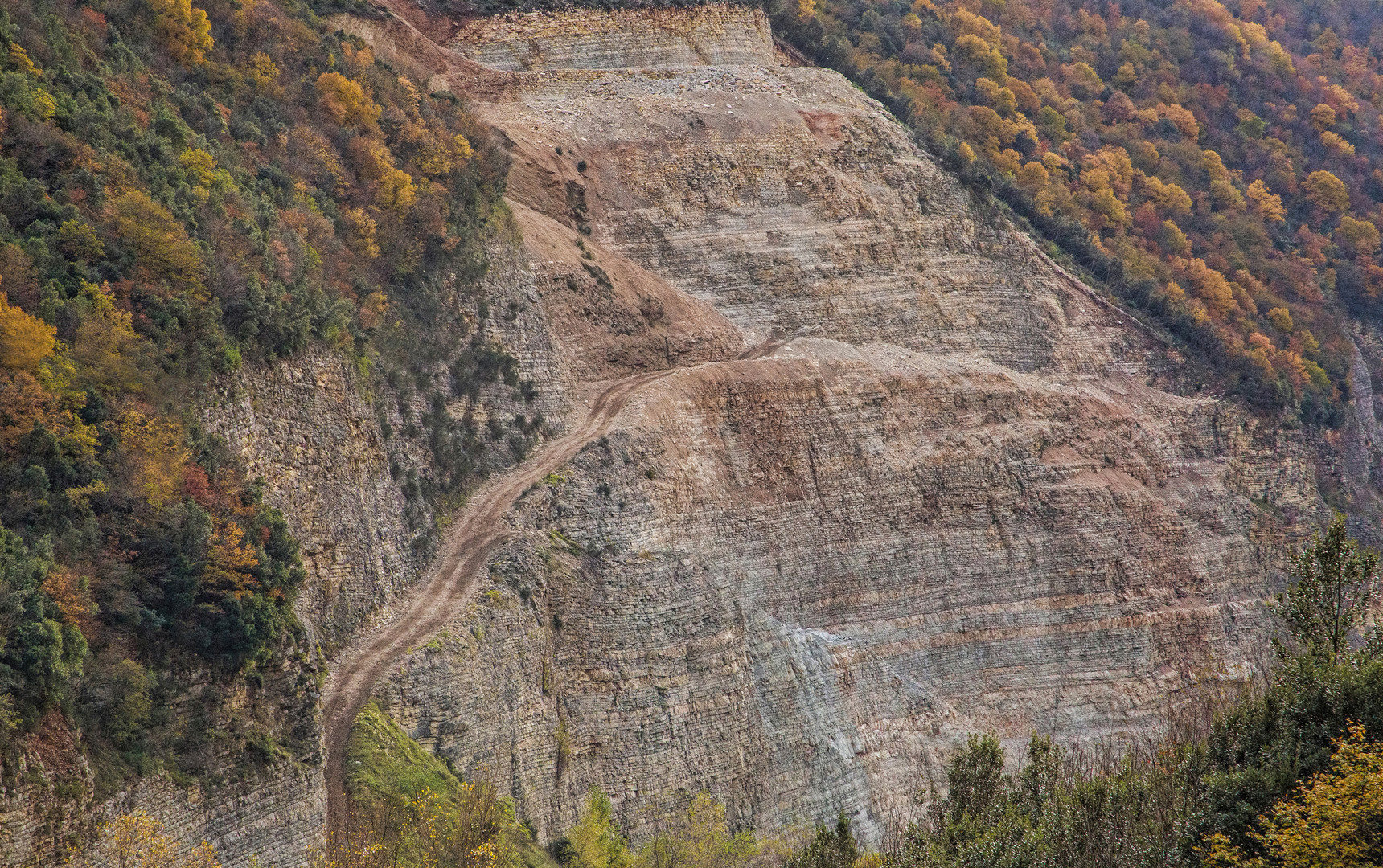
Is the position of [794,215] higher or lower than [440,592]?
higher

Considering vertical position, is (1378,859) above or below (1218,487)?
above

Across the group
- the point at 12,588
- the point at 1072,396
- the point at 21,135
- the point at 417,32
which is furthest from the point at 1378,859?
the point at 417,32

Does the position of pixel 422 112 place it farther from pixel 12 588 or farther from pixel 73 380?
pixel 12 588

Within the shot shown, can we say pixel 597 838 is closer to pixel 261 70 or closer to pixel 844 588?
pixel 844 588

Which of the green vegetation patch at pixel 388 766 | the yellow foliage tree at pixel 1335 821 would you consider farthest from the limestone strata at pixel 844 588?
the yellow foliage tree at pixel 1335 821

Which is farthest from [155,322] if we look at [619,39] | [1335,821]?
[619,39]

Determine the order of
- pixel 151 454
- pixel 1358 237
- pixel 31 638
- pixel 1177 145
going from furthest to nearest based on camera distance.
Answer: pixel 1358 237, pixel 1177 145, pixel 151 454, pixel 31 638
